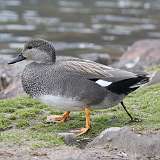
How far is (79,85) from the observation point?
23.8 ft

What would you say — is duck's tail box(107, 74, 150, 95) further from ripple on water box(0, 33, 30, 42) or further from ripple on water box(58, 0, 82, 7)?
ripple on water box(58, 0, 82, 7)

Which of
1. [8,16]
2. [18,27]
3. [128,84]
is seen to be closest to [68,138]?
[128,84]

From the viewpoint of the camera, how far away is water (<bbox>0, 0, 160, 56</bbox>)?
2116cm

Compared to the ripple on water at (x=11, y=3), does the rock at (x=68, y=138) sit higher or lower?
higher

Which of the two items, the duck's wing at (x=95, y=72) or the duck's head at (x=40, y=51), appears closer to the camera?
the duck's wing at (x=95, y=72)

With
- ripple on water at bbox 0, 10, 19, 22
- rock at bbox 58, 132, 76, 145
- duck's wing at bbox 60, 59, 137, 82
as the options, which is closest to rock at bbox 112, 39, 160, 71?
ripple on water at bbox 0, 10, 19, 22

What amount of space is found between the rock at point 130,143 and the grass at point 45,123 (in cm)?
26

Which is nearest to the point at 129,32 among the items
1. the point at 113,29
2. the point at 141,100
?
the point at 113,29

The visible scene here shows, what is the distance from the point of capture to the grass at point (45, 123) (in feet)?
22.8

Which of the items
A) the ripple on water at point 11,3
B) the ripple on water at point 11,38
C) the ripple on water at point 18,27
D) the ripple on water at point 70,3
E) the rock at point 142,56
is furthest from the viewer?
the ripple on water at point 70,3

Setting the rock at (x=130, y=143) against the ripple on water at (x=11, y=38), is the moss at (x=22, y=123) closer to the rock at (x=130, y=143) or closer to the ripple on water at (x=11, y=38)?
the rock at (x=130, y=143)

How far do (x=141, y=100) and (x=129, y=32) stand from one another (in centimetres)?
1456

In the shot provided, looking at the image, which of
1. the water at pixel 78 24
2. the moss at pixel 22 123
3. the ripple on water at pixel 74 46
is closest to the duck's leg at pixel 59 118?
the moss at pixel 22 123

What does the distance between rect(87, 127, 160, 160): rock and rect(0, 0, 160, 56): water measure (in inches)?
518
